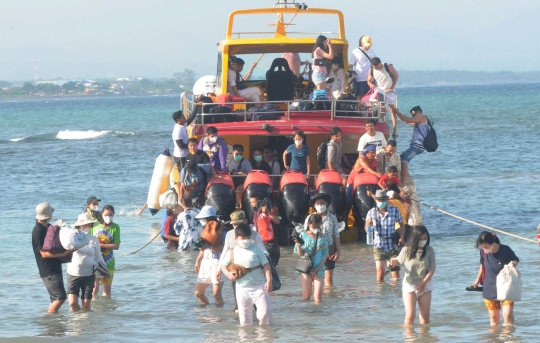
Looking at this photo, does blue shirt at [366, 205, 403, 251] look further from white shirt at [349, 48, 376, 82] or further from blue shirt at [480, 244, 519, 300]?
white shirt at [349, 48, 376, 82]

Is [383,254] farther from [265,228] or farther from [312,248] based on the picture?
[265,228]

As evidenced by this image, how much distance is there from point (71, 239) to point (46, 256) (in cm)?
42

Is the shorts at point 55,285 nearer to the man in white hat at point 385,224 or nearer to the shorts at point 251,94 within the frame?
the man in white hat at point 385,224

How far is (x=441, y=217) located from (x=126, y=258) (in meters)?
7.32

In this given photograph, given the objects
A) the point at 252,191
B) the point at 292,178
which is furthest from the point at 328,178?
the point at 252,191

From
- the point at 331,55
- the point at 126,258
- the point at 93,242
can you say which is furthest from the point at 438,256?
the point at 93,242

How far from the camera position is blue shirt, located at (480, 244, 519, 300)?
984cm

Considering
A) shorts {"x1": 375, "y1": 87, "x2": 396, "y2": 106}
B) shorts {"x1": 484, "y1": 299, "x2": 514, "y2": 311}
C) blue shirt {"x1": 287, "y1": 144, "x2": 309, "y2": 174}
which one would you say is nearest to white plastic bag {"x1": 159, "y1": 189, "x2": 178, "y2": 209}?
blue shirt {"x1": 287, "y1": 144, "x2": 309, "y2": 174}

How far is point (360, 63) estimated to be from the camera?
1792 centimetres

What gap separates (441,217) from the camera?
2039 cm

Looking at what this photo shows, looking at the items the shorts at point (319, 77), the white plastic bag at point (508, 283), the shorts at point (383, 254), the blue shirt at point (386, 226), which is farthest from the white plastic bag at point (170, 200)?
the white plastic bag at point (508, 283)

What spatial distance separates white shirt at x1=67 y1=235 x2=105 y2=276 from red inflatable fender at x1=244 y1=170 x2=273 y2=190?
175 inches

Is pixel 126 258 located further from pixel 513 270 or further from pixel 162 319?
pixel 513 270

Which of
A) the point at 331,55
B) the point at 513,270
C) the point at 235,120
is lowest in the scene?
the point at 513,270
